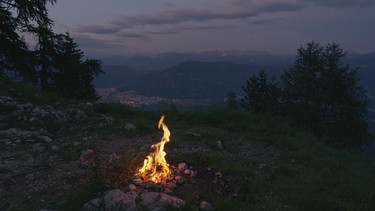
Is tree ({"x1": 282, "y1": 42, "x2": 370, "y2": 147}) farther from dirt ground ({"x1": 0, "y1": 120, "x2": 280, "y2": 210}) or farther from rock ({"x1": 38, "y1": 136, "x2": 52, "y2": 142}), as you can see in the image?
rock ({"x1": 38, "y1": 136, "x2": 52, "y2": 142})

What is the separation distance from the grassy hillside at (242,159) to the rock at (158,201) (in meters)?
0.24

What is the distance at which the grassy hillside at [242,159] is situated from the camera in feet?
17.7

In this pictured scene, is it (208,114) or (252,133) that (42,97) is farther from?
(252,133)

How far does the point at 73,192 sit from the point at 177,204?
6.27ft

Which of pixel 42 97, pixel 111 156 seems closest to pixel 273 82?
pixel 42 97

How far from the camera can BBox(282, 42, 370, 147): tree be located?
24500 mm

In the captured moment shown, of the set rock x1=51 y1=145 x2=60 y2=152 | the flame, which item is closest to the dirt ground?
rock x1=51 y1=145 x2=60 y2=152

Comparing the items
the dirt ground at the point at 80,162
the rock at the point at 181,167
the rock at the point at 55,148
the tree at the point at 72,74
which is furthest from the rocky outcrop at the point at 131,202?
the tree at the point at 72,74

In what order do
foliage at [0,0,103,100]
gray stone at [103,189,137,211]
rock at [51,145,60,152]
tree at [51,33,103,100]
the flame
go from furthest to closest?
tree at [51,33,103,100] → foliage at [0,0,103,100] → rock at [51,145,60,152] → the flame → gray stone at [103,189,137,211]

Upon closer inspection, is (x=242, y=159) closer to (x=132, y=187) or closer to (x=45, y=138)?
(x=132, y=187)

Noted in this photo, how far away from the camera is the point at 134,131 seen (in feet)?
30.7

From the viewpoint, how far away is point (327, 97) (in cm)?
2516

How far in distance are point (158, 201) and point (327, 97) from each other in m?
23.5

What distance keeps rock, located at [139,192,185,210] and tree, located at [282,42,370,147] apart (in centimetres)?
2067
